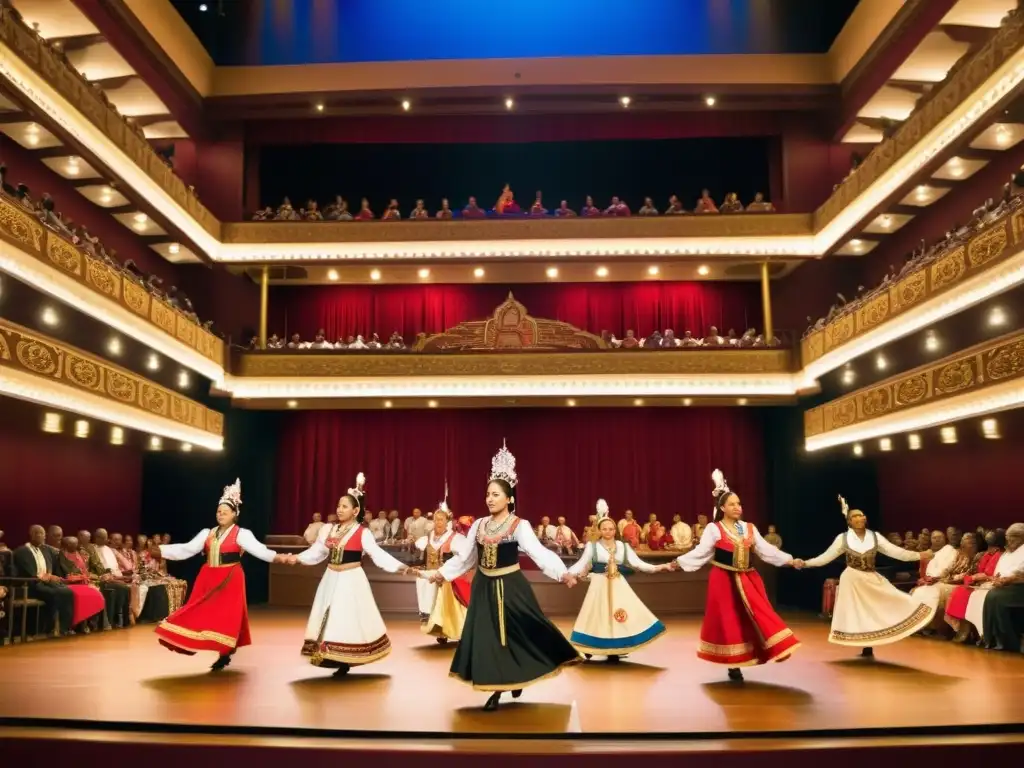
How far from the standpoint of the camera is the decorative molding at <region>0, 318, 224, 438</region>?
31.1 ft

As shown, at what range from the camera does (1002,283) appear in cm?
1005

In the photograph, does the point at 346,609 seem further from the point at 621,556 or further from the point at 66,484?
the point at 66,484

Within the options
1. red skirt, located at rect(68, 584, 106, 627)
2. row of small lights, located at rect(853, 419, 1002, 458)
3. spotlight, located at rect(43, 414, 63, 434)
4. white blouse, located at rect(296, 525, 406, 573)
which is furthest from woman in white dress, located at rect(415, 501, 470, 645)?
row of small lights, located at rect(853, 419, 1002, 458)

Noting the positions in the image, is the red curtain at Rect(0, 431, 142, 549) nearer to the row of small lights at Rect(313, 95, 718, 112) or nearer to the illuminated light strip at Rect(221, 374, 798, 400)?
the illuminated light strip at Rect(221, 374, 798, 400)

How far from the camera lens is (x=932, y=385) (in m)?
11.3

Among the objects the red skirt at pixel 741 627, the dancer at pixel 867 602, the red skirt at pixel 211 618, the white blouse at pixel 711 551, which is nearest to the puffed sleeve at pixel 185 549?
the red skirt at pixel 211 618

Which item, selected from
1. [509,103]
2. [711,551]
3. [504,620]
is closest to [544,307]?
[509,103]

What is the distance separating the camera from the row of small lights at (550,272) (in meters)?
17.5

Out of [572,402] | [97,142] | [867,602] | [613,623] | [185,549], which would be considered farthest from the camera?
[572,402]

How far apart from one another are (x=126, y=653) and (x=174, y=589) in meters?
4.52

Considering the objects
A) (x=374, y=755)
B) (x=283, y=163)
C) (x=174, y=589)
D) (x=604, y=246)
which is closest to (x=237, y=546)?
(x=374, y=755)

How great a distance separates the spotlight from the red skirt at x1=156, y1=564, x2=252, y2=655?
4781 mm

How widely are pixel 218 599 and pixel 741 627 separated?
13.1 feet

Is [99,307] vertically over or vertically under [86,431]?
over
